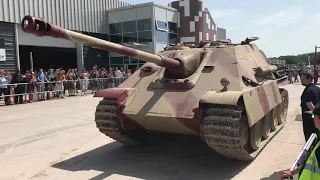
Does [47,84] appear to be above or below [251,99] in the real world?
below

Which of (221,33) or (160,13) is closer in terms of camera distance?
(160,13)

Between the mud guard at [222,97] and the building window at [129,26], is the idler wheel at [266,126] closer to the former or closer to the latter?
the mud guard at [222,97]

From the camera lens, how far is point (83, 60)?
2605cm

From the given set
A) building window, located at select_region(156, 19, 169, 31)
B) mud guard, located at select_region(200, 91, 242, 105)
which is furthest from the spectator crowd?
mud guard, located at select_region(200, 91, 242, 105)

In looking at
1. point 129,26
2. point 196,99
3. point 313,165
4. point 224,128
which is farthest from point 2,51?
point 313,165

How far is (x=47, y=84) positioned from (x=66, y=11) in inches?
308

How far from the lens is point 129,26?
89.2 ft

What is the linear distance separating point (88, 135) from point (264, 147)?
14.2 ft

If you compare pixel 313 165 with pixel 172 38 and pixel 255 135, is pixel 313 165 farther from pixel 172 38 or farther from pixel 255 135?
pixel 172 38

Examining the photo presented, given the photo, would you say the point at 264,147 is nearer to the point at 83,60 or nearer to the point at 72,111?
the point at 72,111

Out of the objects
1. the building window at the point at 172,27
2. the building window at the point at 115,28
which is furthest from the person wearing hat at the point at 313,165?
the building window at the point at 172,27

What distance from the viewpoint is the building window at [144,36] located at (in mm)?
26562

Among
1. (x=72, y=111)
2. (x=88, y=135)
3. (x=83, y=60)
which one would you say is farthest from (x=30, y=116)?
(x=83, y=60)

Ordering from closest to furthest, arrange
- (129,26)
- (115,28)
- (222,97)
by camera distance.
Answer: (222,97) < (129,26) < (115,28)
